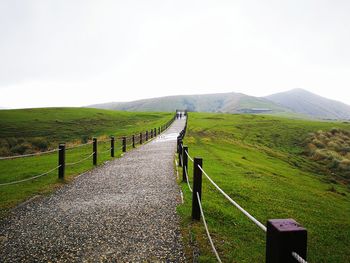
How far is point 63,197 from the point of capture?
10266 millimetres

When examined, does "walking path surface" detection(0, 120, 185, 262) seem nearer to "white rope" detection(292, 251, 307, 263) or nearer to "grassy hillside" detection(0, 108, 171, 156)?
"white rope" detection(292, 251, 307, 263)

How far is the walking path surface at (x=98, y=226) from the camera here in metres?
5.86

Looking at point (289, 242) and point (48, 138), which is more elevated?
point (289, 242)

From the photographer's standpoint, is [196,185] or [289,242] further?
[196,185]

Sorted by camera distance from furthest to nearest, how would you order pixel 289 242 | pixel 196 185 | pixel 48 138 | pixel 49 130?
1. pixel 49 130
2. pixel 48 138
3. pixel 196 185
4. pixel 289 242

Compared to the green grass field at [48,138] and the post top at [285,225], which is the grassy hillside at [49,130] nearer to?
the green grass field at [48,138]

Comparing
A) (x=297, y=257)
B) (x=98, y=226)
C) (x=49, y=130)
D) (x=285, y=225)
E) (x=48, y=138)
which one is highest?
(x=285, y=225)

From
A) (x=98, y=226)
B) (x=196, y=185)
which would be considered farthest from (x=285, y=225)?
(x=98, y=226)

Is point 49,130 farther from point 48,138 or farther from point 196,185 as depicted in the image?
point 196,185

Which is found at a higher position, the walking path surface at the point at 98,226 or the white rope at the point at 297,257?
the white rope at the point at 297,257

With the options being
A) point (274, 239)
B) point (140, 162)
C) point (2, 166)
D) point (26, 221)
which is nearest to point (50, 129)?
point (2, 166)

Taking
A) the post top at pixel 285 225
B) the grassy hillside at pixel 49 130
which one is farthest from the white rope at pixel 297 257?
the grassy hillside at pixel 49 130

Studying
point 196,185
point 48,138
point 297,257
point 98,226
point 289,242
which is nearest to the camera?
point 297,257

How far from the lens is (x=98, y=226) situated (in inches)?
291
